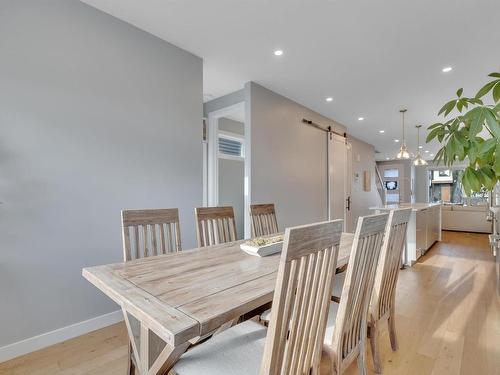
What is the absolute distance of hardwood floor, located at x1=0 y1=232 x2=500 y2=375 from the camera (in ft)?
5.62

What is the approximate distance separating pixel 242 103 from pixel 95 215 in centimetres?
252

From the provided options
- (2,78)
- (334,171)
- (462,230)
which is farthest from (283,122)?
(462,230)

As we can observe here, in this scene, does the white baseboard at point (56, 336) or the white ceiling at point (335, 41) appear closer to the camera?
the white baseboard at point (56, 336)

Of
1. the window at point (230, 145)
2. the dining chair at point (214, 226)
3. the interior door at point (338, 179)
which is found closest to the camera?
the dining chair at point (214, 226)

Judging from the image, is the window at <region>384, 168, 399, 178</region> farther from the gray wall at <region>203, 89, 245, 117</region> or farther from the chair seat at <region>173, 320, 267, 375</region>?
the chair seat at <region>173, 320, 267, 375</region>

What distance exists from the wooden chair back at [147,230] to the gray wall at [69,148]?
2.21 ft

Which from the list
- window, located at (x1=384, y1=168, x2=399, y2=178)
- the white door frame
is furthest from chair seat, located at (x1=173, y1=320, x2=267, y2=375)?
window, located at (x1=384, y1=168, x2=399, y2=178)

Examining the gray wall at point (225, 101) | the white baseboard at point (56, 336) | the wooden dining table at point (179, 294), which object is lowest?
the white baseboard at point (56, 336)

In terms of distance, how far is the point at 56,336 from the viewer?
1971 mm

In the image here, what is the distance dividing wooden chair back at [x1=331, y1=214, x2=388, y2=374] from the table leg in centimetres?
68

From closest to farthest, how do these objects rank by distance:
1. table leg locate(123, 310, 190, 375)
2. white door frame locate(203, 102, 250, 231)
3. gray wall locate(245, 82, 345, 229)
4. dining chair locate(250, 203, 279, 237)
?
table leg locate(123, 310, 190, 375) < dining chair locate(250, 203, 279, 237) < gray wall locate(245, 82, 345, 229) < white door frame locate(203, 102, 250, 231)

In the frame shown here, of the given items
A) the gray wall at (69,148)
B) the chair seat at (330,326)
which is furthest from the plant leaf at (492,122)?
the gray wall at (69,148)

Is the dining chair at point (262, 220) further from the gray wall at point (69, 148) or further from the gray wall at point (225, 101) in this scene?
the gray wall at point (225, 101)

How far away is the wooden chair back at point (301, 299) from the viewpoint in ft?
2.59
